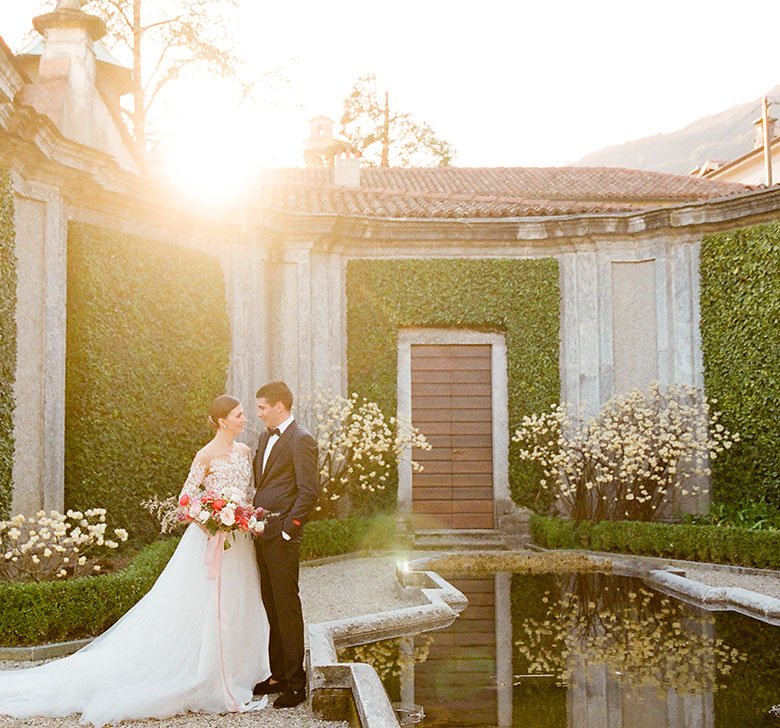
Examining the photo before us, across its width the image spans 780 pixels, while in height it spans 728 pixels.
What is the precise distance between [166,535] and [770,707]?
825 cm

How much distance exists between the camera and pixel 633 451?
41.2 feet

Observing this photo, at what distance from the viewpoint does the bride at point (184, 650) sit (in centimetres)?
496

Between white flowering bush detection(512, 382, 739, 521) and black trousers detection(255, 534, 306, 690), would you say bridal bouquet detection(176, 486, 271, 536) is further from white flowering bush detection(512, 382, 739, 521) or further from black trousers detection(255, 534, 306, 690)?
white flowering bush detection(512, 382, 739, 521)

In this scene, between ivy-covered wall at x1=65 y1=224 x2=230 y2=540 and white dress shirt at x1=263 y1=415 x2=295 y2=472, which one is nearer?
white dress shirt at x1=263 y1=415 x2=295 y2=472

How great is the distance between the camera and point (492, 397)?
14922 mm

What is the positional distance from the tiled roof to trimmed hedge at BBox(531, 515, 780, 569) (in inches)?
Result: 221

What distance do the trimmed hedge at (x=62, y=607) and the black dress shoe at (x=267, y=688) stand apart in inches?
85.3

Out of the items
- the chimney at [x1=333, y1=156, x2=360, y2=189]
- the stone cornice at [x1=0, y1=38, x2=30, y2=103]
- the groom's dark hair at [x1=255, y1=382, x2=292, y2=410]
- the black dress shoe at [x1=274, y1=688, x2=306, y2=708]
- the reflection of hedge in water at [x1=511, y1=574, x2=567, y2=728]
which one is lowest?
the reflection of hedge in water at [x1=511, y1=574, x2=567, y2=728]

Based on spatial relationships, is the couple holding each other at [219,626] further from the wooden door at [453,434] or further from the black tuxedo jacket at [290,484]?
the wooden door at [453,434]

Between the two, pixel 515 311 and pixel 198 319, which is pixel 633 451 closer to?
pixel 515 311

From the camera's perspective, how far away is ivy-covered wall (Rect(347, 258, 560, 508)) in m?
14.8

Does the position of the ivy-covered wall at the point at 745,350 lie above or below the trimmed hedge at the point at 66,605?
above

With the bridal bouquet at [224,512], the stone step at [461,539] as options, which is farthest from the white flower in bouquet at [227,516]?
the stone step at [461,539]

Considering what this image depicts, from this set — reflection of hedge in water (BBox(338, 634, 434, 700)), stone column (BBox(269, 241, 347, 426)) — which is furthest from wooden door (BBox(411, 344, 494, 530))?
reflection of hedge in water (BBox(338, 634, 434, 700))
